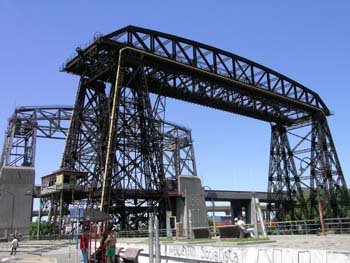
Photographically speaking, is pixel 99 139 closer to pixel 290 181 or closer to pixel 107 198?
pixel 107 198

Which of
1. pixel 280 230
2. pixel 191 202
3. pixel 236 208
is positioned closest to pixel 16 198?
pixel 191 202

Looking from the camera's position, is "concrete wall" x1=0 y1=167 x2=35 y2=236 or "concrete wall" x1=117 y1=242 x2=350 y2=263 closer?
"concrete wall" x1=117 y1=242 x2=350 y2=263

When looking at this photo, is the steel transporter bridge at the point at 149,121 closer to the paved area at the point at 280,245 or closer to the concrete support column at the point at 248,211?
the paved area at the point at 280,245

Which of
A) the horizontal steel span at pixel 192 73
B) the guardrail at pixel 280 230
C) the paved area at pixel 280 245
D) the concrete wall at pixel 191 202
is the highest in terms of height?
the horizontal steel span at pixel 192 73

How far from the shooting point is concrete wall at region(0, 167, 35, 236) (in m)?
52.0

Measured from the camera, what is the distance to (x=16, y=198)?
176ft

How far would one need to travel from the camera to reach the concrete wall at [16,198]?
5203 cm

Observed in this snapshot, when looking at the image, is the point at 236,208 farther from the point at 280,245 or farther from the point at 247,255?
the point at 247,255

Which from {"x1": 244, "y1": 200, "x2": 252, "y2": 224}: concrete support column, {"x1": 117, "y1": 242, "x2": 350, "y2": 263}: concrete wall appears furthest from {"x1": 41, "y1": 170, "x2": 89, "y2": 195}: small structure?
{"x1": 244, "y1": 200, "x2": 252, "y2": 224}: concrete support column

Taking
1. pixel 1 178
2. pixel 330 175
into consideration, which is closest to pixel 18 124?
pixel 1 178

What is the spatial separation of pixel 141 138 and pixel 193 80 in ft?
29.9

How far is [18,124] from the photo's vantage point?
64.9 m

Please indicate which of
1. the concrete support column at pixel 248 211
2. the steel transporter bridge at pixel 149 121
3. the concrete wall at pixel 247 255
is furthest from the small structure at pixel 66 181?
the concrete support column at pixel 248 211

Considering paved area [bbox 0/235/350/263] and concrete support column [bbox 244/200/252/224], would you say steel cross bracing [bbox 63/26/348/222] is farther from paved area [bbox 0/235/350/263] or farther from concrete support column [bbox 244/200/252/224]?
concrete support column [bbox 244/200/252/224]
